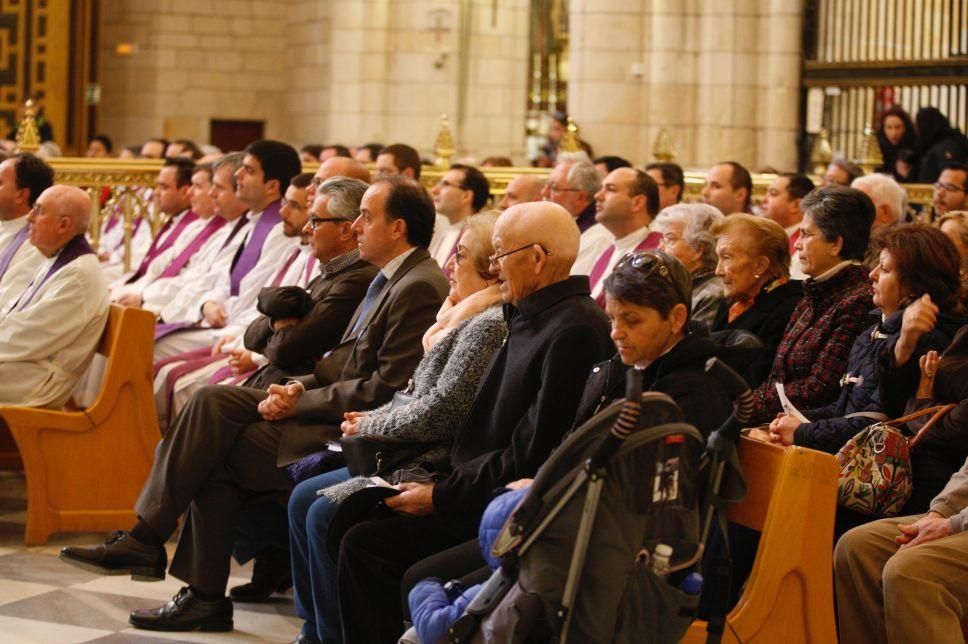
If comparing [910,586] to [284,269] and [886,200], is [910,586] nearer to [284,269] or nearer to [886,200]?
[886,200]

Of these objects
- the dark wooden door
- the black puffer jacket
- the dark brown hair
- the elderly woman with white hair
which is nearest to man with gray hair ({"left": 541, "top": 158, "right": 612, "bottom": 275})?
the elderly woman with white hair

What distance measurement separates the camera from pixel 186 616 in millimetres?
5227

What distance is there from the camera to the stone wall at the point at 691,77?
13719 millimetres

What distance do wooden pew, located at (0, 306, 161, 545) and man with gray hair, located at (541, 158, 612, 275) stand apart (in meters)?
2.30

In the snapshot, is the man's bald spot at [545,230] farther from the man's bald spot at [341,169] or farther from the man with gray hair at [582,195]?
the man with gray hair at [582,195]

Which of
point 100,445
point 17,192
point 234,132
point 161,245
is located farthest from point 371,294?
point 234,132

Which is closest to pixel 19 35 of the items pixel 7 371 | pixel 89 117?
pixel 89 117

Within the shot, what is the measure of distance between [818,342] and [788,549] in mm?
1299

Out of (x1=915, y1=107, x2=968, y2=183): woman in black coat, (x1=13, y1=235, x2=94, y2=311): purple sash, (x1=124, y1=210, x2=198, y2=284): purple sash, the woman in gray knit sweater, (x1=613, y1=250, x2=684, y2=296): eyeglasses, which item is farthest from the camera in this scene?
(x1=915, y1=107, x2=968, y2=183): woman in black coat

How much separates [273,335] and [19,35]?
41.1 feet

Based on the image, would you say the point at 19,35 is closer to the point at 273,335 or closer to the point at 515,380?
the point at 273,335

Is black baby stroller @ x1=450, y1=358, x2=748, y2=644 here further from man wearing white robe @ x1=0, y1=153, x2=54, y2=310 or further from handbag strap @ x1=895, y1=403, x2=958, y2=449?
man wearing white robe @ x1=0, y1=153, x2=54, y2=310

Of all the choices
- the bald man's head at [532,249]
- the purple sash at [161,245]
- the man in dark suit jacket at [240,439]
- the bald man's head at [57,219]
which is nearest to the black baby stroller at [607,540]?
the bald man's head at [532,249]

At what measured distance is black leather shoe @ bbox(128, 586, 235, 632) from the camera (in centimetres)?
522
